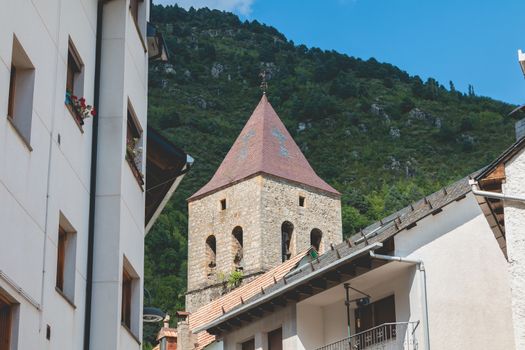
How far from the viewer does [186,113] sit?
126500 millimetres

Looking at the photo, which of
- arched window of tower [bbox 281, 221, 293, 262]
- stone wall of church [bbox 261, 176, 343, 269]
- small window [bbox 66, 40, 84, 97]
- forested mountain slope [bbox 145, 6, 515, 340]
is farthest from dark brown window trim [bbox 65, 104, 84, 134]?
forested mountain slope [bbox 145, 6, 515, 340]

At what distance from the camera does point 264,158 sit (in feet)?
213

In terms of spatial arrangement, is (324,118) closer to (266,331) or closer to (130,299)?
(266,331)

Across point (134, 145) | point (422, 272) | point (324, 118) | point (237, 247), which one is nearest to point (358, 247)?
point (422, 272)

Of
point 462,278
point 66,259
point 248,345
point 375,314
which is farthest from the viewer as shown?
point 248,345

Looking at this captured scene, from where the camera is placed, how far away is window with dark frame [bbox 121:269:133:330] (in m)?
13.1

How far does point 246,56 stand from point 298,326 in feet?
423

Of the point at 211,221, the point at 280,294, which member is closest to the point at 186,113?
the point at 211,221

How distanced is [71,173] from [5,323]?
222 cm

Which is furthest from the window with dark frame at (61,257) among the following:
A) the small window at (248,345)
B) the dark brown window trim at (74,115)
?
the small window at (248,345)

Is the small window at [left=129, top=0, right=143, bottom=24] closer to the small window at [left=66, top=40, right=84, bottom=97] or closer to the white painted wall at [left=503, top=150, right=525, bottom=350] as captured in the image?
the small window at [left=66, top=40, right=84, bottom=97]

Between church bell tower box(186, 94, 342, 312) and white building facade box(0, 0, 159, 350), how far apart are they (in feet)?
155

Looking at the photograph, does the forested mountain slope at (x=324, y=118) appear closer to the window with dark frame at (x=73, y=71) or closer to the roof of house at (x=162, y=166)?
the roof of house at (x=162, y=166)

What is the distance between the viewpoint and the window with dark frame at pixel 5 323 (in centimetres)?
912
